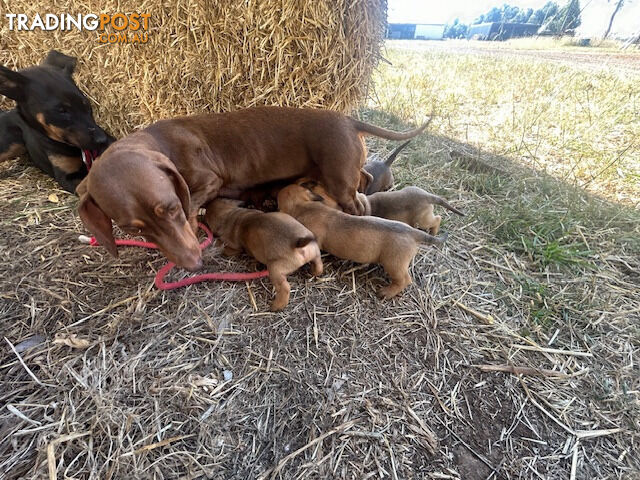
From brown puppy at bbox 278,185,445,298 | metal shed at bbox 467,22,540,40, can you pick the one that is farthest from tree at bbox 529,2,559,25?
brown puppy at bbox 278,185,445,298

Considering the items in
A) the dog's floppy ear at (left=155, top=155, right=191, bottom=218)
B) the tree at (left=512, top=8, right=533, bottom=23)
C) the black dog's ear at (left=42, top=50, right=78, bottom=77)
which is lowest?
the dog's floppy ear at (left=155, top=155, right=191, bottom=218)

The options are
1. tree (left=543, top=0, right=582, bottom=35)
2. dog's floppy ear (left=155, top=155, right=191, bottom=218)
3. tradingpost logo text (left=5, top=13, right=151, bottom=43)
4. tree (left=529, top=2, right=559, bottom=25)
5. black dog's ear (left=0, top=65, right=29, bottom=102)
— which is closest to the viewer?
dog's floppy ear (left=155, top=155, right=191, bottom=218)

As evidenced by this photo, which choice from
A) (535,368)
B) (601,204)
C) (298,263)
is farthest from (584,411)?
(601,204)

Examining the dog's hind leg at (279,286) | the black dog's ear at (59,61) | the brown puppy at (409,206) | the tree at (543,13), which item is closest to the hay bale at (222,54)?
the black dog's ear at (59,61)

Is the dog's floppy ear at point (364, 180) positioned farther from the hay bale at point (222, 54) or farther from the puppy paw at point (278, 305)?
the puppy paw at point (278, 305)

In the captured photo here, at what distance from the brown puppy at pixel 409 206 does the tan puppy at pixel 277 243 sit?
2.11 feet

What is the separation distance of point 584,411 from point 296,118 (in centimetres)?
256

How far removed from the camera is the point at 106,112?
3.67 metres

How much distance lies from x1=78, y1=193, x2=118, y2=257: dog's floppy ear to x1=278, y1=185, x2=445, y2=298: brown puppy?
1210mm

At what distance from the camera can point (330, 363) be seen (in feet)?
6.39

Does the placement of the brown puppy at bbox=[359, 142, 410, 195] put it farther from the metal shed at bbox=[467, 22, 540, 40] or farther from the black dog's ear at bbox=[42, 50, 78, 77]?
the metal shed at bbox=[467, 22, 540, 40]

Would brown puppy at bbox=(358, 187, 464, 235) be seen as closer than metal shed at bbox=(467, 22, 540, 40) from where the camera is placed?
Yes

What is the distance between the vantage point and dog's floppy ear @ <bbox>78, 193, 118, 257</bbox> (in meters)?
1.88

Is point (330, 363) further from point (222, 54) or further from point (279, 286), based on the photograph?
point (222, 54)
